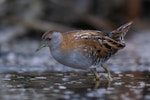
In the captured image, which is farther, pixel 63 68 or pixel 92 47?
pixel 63 68

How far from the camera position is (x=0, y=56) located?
11406 mm

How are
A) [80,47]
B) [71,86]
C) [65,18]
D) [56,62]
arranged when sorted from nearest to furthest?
[71,86], [80,47], [56,62], [65,18]

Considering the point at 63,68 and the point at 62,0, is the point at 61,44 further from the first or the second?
the point at 62,0

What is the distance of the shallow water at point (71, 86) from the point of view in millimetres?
6379

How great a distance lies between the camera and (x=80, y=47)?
781 centimetres

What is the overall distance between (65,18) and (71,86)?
8.38m

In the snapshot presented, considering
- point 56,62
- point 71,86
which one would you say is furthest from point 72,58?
point 56,62

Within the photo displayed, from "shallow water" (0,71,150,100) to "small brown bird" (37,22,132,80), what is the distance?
0.90ft

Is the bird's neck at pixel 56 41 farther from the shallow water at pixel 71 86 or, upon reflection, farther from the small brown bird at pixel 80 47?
the shallow water at pixel 71 86

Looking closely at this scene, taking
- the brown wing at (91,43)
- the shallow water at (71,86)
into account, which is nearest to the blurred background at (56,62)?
the shallow water at (71,86)

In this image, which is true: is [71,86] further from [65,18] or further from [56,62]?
[65,18]

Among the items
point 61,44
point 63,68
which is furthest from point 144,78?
point 63,68

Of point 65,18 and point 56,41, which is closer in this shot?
point 56,41

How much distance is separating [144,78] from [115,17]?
7.99 metres
